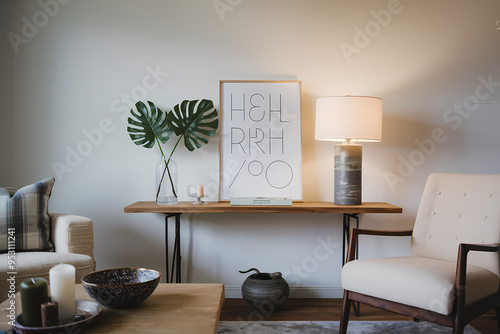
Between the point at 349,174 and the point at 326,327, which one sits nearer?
the point at 326,327

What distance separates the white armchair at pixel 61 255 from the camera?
2152mm

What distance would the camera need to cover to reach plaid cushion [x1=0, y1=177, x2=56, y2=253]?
7.98 feet

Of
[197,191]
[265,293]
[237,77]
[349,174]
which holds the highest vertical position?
[237,77]

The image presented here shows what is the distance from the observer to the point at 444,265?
84.7 inches

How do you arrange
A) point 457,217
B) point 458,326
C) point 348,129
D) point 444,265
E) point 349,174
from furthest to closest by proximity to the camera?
point 349,174, point 348,129, point 457,217, point 444,265, point 458,326

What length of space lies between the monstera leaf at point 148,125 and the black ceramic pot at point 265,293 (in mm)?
1069

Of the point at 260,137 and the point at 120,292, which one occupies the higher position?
the point at 260,137

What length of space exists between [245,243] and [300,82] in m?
1.19

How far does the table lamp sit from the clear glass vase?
1.00 m
